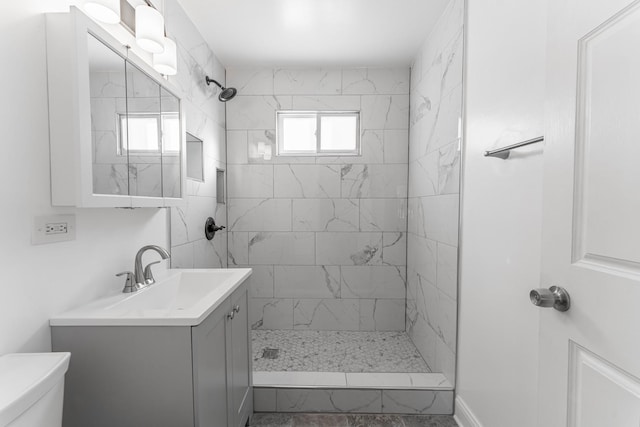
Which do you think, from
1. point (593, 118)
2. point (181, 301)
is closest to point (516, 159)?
point (593, 118)

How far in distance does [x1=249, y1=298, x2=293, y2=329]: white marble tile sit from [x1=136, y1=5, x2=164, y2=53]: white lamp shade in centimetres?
228

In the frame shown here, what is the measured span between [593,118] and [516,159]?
66cm

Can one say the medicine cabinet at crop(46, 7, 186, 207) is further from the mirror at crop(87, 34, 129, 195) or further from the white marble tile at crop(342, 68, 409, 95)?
the white marble tile at crop(342, 68, 409, 95)

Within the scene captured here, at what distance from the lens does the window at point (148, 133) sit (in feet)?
4.22

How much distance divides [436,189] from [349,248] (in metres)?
1.08

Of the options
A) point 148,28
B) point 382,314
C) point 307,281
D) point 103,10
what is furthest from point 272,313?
point 103,10

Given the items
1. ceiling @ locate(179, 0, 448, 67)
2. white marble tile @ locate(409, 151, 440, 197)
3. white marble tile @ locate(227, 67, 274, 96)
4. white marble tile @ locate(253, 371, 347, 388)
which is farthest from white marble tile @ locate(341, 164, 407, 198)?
white marble tile @ locate(253, 371, 347, 388)

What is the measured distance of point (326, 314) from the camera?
10.1ft

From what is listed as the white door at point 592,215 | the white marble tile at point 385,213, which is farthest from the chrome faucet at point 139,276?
the white marble tile at point 385,213

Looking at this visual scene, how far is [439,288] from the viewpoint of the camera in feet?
7.16

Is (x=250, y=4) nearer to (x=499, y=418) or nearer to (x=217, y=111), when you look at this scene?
(x=217, y=111)

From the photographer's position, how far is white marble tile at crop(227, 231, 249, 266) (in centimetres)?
305

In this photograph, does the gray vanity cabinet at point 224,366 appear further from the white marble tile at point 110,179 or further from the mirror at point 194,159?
the mirror at point 194,159

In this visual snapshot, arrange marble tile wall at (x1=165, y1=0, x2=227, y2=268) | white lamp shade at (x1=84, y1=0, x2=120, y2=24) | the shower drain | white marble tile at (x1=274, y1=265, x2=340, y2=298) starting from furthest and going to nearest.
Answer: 1. white marble tile at (x1=274, y1=265, x2=340, y2=298)
2. the shower drain
3. marble tile wall at (x1=165, y1=0, x2=227, y2=268)
4. white lamp shade at (x1=84, y1=0, x2=120, y2=24)
